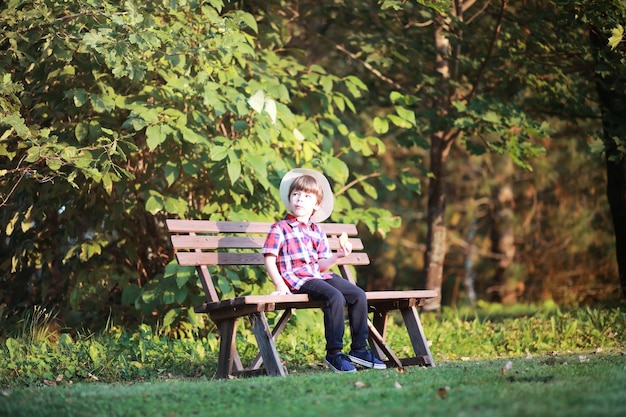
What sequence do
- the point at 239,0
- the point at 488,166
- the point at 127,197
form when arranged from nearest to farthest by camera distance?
the point at 127,197
the point at 239,0
the point at 488,166

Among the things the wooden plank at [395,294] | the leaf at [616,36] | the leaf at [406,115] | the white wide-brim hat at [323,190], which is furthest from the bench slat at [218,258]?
the leaf at [616,36]

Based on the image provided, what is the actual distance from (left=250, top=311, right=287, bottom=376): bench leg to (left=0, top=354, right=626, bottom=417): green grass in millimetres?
367

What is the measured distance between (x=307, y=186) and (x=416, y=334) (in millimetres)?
1328

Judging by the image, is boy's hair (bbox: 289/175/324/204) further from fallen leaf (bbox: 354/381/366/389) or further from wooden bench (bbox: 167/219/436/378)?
fallen leaf (bbox: 354/381/366/389)

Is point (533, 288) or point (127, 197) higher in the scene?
point (127, 197)

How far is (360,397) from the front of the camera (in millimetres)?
3697

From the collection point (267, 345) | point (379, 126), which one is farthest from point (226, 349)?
point (379, 126)

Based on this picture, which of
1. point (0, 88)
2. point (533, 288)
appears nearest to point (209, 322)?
point (0, 88)

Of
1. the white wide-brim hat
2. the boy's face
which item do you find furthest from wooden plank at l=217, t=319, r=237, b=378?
the white wide-brim hat

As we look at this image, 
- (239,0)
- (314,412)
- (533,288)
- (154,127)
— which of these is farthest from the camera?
(533,288)

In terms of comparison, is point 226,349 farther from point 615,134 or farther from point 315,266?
point 615,134

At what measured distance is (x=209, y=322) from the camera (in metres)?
7.10

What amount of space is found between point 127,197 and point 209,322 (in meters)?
1.33

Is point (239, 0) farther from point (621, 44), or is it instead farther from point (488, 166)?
point (488, 166)
